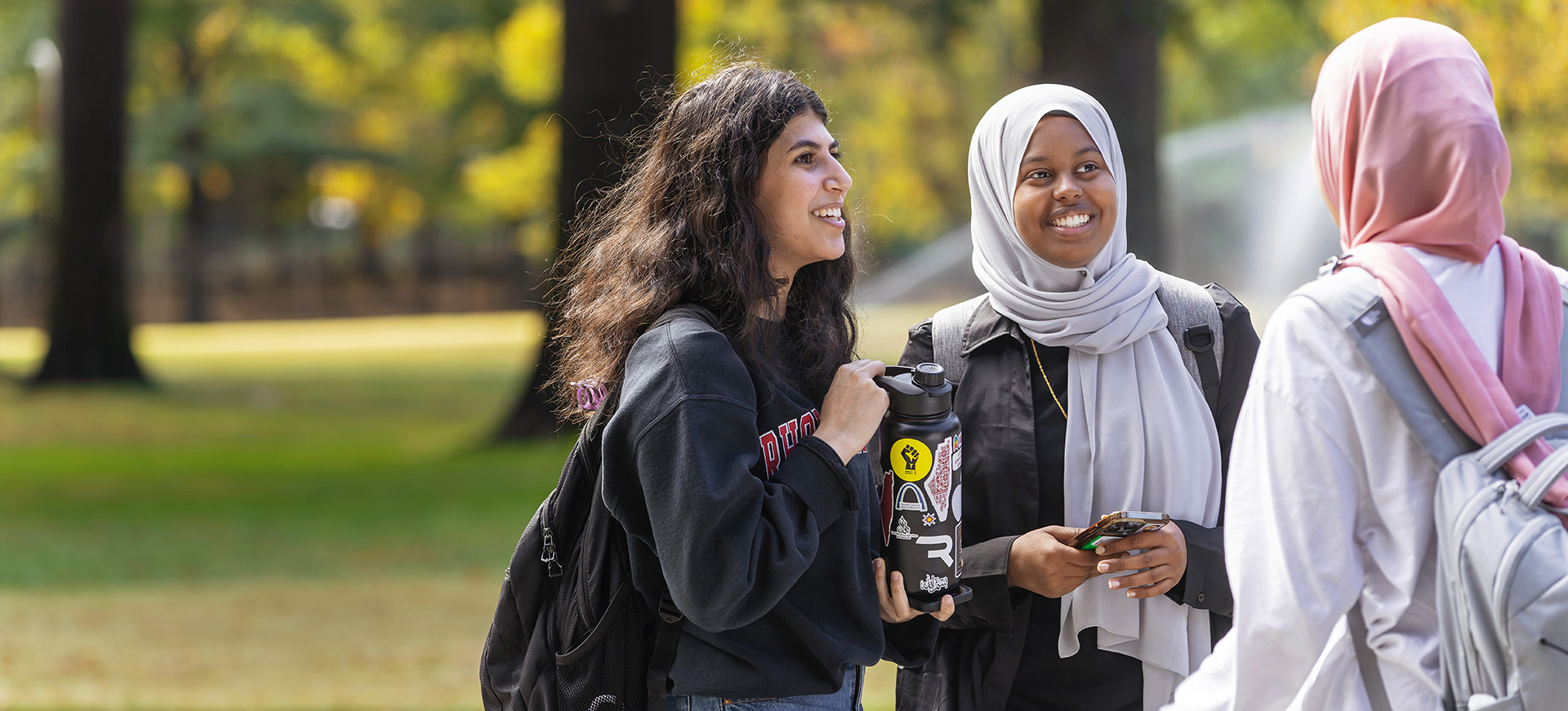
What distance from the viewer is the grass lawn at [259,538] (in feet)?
22.4

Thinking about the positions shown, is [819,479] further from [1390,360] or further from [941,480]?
[1390,360]

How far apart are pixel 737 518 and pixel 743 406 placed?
189mm

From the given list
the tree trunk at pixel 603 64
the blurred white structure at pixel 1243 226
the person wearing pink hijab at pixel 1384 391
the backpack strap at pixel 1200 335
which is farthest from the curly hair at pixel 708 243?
the blurred white structure at pixel 1243 226

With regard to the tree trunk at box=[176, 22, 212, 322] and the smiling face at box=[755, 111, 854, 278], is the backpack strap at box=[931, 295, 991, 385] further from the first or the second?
the tree trunk at box=[176, 22, 212, 322]

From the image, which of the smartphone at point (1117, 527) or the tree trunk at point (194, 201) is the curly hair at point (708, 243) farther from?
the tree trunk at point (194, 201)

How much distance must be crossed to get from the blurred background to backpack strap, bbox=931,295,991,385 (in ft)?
1.08

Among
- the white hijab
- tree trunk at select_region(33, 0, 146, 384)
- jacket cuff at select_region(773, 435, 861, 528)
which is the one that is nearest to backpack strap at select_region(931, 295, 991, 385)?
the white hijab

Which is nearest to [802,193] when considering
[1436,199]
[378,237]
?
[1436,199]

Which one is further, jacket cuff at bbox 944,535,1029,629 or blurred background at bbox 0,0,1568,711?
blurred background at bbox 0,0,1568,711

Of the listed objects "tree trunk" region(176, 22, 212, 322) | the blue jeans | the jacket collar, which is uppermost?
the jacket collar

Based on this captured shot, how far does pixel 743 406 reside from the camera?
2.31m

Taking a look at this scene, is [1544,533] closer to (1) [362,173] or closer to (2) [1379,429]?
(2) [1379,429]

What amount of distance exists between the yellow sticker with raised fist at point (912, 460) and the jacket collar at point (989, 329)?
0.65 metres

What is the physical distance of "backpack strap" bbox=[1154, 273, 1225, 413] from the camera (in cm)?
294
